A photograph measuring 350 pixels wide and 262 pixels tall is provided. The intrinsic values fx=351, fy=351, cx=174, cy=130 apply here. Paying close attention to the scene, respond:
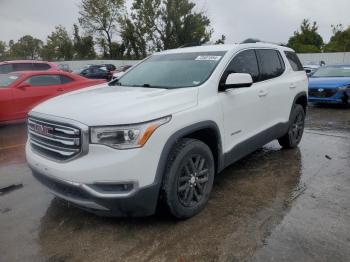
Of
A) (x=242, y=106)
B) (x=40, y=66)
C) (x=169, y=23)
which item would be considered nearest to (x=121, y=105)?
(x=242, y=106)

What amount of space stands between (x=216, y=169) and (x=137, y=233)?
46.7 inches

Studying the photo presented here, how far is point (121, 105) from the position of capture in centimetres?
321

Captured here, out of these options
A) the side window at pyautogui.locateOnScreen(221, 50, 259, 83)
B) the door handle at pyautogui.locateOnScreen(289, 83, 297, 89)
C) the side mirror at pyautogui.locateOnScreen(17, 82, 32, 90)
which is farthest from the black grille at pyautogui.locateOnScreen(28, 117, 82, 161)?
the side mirror at pyautogui.locateOnScreen(17, 82, 32, 90)

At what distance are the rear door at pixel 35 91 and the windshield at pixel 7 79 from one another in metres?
0.25

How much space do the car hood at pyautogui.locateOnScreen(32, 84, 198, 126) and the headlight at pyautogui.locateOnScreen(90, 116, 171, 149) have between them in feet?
0.17

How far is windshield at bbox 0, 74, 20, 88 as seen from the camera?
8.84 meters

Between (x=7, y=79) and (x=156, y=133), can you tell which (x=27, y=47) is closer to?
(x=7, y=79)

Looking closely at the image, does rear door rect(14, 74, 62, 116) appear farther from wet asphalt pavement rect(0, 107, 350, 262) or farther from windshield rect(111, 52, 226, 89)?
windshield rect(111, 52, 226, 89)

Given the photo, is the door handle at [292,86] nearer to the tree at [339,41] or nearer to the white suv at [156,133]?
the white suv at [156,133]

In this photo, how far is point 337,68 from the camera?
12359 mm

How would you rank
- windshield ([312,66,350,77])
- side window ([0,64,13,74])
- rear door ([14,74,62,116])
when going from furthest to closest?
side window ([0,64,13,74]) < windshield ([312,66,350,77]) < rear door ([14,74,62,116])

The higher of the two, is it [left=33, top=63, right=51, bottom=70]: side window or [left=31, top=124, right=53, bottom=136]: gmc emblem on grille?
[left=33, top=63, right=51, bottom=70]: side window

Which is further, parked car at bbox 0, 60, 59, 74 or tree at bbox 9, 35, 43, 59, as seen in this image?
tree at bbox 9, 35, 43, 59

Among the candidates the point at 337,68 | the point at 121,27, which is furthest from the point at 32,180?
the point at 121,27
